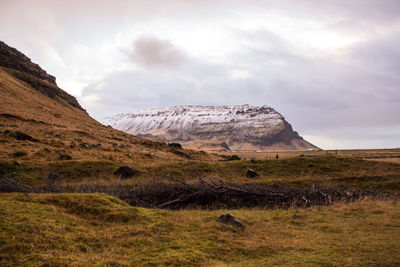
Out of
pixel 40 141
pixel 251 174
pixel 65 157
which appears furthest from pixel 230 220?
pixel 40 141

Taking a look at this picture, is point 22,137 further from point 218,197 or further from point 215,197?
point 218,197

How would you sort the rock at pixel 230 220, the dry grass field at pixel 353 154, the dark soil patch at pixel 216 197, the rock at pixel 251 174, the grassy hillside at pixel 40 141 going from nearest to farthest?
the rock at pixel 230 220 < the dark soil patch at pixel 216 197 < the rock at pixel 251 174 < the grassy hillside at pixel 40 141 < the dry grass field at pixel 353 154

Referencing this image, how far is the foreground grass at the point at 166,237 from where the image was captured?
7906 millimetres

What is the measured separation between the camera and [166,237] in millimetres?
9836

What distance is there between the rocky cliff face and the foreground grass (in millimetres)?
89805

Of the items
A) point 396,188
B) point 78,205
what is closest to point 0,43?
point 78,205

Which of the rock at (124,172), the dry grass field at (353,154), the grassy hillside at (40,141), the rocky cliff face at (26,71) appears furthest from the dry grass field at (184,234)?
the rocky cliff face at (26,71)

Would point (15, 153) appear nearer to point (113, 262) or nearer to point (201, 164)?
point (201, 164)

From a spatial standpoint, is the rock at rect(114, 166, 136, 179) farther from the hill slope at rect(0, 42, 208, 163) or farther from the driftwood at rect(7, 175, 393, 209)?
the driftwood at rect(7, 175, 393, 209)

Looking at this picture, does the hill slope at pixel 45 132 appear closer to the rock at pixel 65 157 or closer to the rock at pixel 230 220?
the rock at pixel 65 157

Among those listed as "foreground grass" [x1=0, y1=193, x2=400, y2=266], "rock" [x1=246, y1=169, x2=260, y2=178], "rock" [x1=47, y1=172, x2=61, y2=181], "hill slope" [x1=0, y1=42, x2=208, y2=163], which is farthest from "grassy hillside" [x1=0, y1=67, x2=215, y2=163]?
"foreground grass" [x1=0, y1=193, x2=400, y2=266]

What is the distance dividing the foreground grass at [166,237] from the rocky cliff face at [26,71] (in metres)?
89.8

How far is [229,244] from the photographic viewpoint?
970cm

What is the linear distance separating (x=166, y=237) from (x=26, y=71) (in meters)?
106
